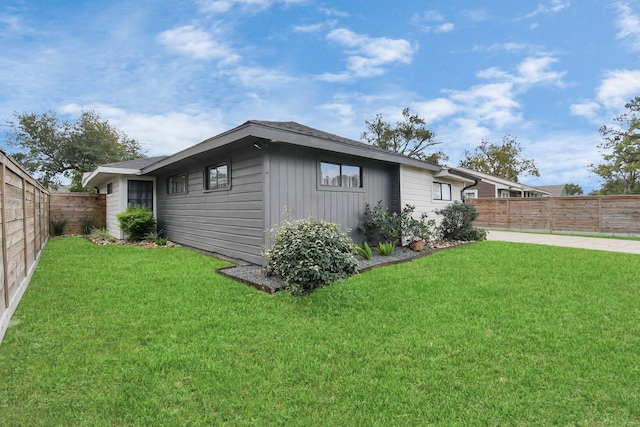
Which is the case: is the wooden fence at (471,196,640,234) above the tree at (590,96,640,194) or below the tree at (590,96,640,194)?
below

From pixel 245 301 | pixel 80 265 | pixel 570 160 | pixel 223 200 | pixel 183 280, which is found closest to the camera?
pixel 245 301

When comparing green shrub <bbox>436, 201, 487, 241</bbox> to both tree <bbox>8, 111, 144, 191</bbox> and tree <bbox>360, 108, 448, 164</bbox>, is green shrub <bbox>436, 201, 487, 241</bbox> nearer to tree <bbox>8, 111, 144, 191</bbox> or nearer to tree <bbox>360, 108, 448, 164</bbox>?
tree <bbox>360, 108, 448, 164</bbox>

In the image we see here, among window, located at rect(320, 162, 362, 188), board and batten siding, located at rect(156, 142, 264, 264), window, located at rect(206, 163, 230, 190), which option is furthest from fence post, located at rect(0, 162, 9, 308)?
window, located at rect(320, 162, 362, 188)

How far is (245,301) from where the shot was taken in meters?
4.08

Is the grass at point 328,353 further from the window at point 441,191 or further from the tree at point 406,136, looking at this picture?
the tree at point 406,136

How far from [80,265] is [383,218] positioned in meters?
6.43

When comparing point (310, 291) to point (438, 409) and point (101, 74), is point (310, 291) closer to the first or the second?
point (438, 409)

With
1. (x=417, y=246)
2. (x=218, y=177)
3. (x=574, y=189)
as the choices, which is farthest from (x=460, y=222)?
(x=574, y=189)

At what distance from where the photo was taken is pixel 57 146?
20.9 meters

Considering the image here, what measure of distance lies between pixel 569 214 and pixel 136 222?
1711 cm

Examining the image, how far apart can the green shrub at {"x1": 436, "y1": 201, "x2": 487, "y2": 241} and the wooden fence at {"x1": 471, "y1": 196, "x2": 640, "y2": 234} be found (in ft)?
23.2

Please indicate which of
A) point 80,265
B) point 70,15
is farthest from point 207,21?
point 80,265

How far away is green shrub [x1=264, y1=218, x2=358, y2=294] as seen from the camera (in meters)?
4.21

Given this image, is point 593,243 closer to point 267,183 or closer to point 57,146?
point 267,183
